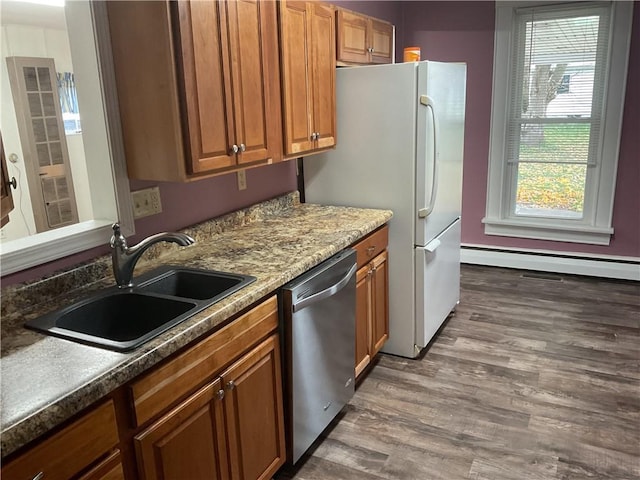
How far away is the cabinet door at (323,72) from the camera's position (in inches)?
99.0

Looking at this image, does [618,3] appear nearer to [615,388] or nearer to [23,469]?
[615,388]

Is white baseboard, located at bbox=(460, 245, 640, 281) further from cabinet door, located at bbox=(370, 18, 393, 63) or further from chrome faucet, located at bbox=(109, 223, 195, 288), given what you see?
chrome faucet, located at bbox=(109, 223, 195, 288)

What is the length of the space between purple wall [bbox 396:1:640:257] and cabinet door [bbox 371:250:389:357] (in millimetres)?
1982

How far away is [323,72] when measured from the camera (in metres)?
2.61

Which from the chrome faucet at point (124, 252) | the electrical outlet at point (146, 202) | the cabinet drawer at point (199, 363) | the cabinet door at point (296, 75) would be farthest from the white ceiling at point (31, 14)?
the cabinet drawer at point (199, 363)

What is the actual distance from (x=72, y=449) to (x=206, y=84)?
1219mm

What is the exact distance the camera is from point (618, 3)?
3.72 m

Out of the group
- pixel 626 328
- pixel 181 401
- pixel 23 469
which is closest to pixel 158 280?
pixel 181 401

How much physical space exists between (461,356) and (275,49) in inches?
77.9

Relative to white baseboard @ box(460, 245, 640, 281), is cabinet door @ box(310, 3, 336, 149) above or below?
above

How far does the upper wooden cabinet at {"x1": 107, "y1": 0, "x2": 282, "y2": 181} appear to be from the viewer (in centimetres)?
171

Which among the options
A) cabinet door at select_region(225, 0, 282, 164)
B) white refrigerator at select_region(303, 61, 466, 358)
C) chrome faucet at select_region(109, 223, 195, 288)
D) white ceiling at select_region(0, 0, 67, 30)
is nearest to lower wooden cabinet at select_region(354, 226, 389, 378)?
white refrigerator at select_region(303, 61, 466, 358)

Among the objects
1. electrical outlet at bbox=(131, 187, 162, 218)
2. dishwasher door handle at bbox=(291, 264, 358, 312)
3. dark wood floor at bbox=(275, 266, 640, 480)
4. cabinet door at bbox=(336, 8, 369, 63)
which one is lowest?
dark wood floor at bbox=(275, 266, 640, 480)

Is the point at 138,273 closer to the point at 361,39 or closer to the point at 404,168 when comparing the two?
the point at 404,168
